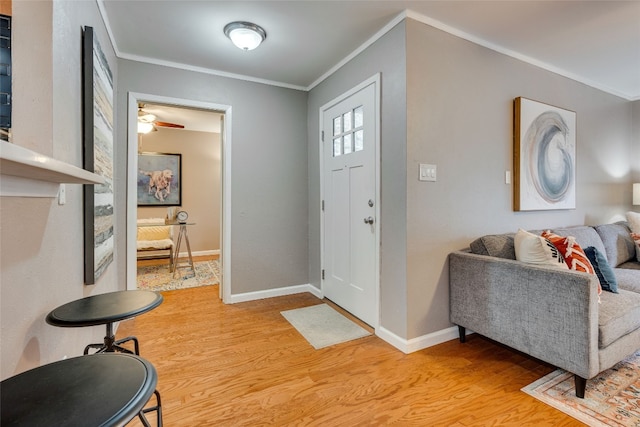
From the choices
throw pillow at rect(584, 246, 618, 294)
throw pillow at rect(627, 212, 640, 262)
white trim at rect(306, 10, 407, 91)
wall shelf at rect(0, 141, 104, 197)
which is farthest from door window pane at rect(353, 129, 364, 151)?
throw pillow at rect(627, 212, 640, 262)

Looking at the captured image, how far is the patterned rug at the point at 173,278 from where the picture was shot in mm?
3820

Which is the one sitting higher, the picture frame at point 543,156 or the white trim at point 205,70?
the white trim at point 205,70

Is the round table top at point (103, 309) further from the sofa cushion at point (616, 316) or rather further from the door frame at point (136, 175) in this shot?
the sofa cushion at point (616, 316)

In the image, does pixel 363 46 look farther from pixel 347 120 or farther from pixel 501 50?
pixel 501 50

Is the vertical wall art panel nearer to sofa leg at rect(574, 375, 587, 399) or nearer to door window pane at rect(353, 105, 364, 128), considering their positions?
door window pane at rect(353, 105, 364, 128)

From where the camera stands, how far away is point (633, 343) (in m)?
1.86

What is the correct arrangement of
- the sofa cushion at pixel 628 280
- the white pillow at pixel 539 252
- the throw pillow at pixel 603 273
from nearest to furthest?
the white pillow at pixel 539 252 → the throw pillow at pixel 603 273 → the sofa cushion at pixel 628 280

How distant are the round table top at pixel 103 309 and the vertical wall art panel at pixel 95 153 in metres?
0.44

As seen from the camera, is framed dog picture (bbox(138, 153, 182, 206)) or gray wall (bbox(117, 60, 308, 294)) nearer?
gray wall (bbox(117, 60, 308, 294))

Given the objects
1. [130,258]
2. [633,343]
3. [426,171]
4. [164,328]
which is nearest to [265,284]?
[164,328]

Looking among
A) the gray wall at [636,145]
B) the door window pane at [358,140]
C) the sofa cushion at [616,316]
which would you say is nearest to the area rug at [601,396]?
the sofa cushion at [616,316]

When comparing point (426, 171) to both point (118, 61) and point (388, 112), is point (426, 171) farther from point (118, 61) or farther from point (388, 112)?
point (118, 61)

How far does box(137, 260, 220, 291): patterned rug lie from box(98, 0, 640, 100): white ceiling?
8.34 ft

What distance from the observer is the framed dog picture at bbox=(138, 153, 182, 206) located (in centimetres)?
550
